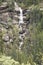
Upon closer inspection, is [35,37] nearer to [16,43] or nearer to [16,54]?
[16,43]

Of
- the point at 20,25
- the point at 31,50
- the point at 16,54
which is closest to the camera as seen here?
the point at 16,54

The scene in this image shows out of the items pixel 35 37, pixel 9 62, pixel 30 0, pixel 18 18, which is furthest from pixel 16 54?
pixel 30 0

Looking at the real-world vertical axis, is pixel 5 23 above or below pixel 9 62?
below

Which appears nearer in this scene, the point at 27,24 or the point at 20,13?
the point at 27,24

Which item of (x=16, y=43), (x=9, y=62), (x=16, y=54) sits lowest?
(x=16, y=43)

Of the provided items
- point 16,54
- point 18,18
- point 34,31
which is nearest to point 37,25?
point 34,31

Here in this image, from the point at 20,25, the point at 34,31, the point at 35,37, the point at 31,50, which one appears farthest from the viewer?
the point at 20,25

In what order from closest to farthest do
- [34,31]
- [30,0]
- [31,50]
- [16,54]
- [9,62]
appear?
[9,62] < [16,54] < [31,50] < [34,31] < [30,0]

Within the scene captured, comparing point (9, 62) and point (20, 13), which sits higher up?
point (9, 62)

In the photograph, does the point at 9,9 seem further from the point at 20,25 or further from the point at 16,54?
the point at 16,54
